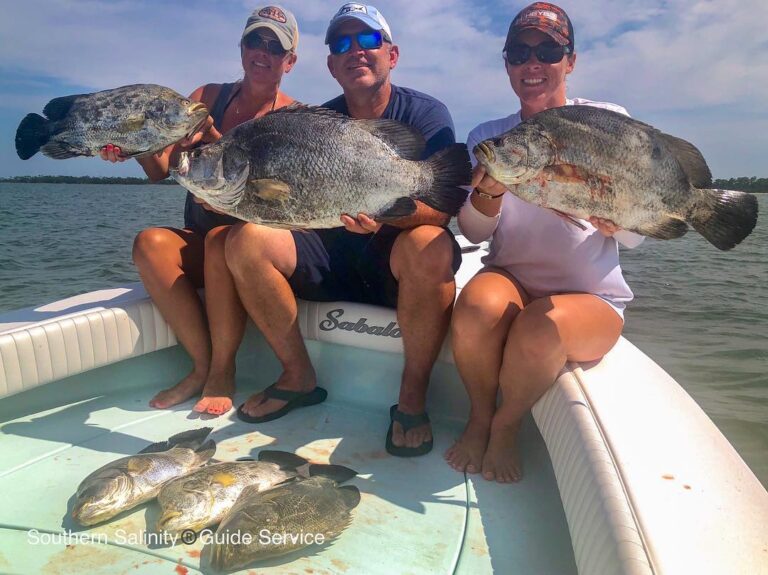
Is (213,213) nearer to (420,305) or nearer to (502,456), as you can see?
(420,305)

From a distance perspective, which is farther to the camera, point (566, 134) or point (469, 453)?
point (469, 453)

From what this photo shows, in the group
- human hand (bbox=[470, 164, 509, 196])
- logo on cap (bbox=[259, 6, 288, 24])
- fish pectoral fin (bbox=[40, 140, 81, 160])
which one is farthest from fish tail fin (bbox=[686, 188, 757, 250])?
fish pectoral fin (bbox=[40, 140, 81, 160])

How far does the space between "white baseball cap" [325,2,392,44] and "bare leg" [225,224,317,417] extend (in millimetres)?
1201

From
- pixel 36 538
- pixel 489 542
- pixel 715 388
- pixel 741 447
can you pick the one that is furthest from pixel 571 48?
pixel 715 388

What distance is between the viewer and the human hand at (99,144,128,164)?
299cm

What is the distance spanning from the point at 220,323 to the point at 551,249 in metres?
1.97

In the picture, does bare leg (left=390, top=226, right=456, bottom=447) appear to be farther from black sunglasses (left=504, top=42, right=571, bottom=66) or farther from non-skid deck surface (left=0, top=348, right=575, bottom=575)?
black sunglasses (left=504, top=42, right=571, bottom=66)

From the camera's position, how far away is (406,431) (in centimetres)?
294

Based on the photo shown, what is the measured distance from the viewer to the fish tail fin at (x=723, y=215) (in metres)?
2.15

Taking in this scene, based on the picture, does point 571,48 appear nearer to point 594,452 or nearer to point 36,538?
point 594,452

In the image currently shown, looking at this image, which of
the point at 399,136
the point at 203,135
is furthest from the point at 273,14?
the point at 399,136

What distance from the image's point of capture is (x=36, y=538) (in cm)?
215

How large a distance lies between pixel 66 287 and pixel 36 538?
984 cm

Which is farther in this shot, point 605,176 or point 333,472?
point 333,472
